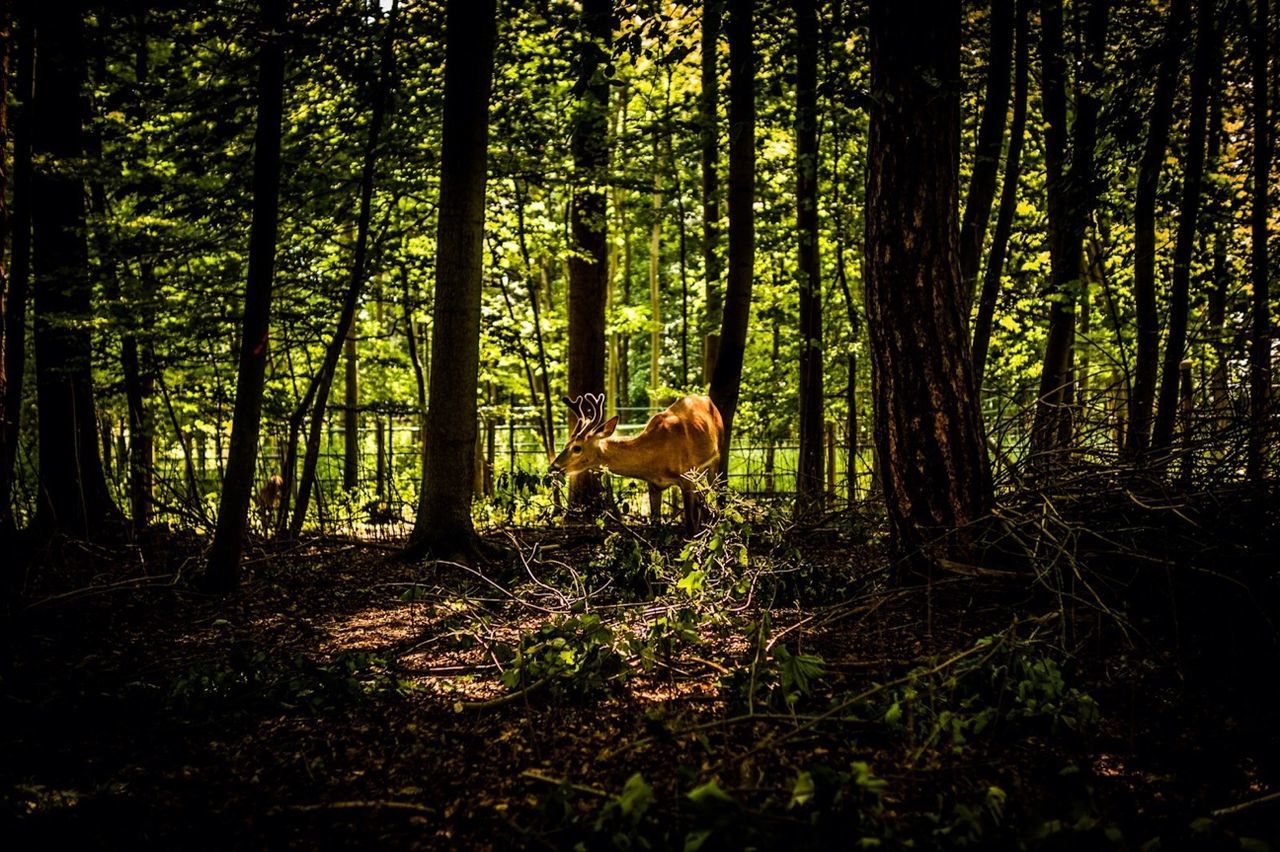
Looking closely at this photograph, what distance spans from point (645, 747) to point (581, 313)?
7070 millimetres

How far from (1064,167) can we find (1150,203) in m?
0.95

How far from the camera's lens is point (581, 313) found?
9.28 metres

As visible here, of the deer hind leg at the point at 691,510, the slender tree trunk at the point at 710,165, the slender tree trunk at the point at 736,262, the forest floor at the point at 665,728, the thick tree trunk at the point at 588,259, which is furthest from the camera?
the slender tree trunk at the point at 710,165

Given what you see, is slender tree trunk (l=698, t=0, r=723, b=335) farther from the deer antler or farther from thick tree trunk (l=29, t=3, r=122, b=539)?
thick tree trunk (l=29, t=3, r=122, b=539)

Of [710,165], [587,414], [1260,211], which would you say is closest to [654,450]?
[587,414]

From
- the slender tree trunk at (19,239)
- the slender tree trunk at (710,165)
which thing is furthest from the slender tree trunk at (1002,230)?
the slender tree trunk at (19,239)

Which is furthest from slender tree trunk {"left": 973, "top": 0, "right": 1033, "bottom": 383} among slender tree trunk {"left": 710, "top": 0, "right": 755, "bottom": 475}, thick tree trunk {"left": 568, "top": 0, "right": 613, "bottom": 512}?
thick tree trunk {"left": 568, "top": 0, "right": 613, "bottom": 512}

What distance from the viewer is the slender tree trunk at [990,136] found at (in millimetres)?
5848

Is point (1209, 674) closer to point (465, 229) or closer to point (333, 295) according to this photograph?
point (465, 229)

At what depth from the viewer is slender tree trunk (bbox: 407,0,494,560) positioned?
576cm

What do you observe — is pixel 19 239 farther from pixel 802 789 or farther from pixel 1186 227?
pixel 1186 227

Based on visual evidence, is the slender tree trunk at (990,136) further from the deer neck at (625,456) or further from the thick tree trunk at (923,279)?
the deer neck at (625,456)

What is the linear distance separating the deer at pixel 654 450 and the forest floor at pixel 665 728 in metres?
2.17

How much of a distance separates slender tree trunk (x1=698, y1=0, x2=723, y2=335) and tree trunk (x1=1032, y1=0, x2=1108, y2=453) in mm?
2952
